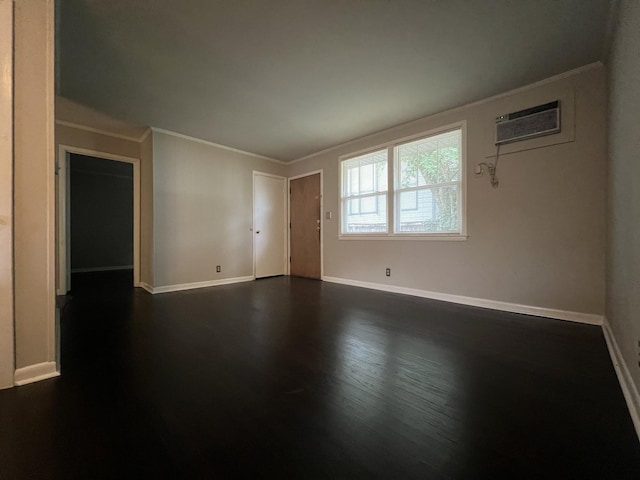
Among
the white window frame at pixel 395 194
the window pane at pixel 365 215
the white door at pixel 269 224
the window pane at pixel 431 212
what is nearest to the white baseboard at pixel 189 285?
the white door at pixel 269 224

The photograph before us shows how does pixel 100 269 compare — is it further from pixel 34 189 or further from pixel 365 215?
pixel 365 215

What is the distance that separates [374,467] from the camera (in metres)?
0.89

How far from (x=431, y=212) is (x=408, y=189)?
46 centimetres

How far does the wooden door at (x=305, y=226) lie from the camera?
16.2 feet

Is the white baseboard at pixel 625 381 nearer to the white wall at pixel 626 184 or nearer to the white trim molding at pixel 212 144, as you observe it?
the white wall at pixel 626 184

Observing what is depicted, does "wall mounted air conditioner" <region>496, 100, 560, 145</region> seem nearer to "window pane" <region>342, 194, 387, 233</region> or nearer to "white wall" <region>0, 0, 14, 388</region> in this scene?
"window pane" <region>342, 194, 387, 233</region>

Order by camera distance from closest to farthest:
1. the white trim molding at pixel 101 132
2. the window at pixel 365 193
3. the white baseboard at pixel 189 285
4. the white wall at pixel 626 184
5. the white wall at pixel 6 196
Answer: the white wall at pixel 626 184 → the white wall at pixel 6 196 → the white trim molding at pixel 101 132 → the white baseboard at pixel 189 285 → the window at pixel 365 193

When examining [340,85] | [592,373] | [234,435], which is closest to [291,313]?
[234,435]

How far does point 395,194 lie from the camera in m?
3.78

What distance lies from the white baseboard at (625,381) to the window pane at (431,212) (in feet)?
5.55

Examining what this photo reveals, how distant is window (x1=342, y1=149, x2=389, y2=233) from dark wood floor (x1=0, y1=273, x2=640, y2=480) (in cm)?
206

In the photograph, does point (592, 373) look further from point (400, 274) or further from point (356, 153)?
point (356, 153)

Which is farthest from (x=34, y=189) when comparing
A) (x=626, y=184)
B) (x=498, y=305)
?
(x=498, y=305)

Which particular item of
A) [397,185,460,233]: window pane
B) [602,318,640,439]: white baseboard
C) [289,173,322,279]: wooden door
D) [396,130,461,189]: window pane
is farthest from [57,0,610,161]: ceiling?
[602,318,640,439]: white baseboard
